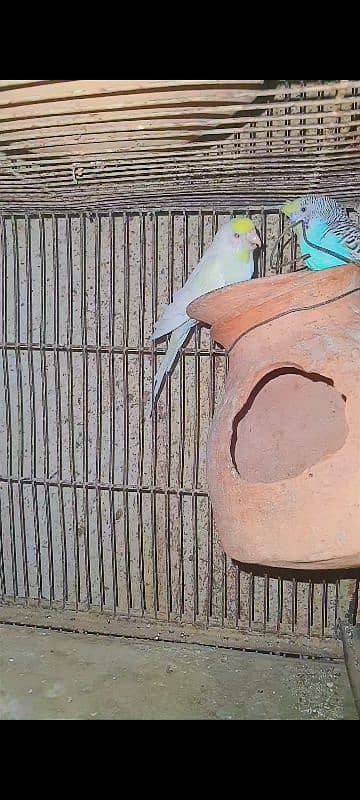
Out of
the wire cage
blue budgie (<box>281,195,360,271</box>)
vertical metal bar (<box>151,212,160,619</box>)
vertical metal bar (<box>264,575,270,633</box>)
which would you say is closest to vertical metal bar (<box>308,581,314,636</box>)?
the wire cage

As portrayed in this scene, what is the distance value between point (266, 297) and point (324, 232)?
14.6 inches

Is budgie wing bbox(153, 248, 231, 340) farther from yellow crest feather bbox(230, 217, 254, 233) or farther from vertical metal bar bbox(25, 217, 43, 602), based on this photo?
vertical metal bar bbox(25, 217, 43, 602)

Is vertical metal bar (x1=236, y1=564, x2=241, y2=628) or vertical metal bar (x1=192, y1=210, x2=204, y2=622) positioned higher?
vertical metal bar (x1=192, y1=210, x2=204, y2=622)

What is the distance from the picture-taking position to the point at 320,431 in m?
1.15

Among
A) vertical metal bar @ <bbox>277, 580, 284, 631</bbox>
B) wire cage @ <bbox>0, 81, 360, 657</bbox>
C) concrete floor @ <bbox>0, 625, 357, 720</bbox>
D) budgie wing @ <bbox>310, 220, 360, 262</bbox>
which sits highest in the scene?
budgie wing @ <bbox>310, 220, 360, 262</bbox>

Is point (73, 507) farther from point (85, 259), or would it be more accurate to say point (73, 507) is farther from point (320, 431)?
point (320, 431)

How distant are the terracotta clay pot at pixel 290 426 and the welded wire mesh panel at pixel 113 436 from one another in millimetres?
548

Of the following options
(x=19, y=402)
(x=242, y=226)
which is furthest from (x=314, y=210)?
(x=19, y=402)

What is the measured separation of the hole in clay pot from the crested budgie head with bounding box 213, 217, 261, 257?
0.44m

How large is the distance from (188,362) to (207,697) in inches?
34.2

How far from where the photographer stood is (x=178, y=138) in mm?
951

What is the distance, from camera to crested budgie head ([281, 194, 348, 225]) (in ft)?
4.27

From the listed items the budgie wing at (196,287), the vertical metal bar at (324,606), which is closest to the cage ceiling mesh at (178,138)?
the budgie wing at (196,287)

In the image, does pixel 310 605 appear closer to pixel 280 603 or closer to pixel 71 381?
pixel 280 603
